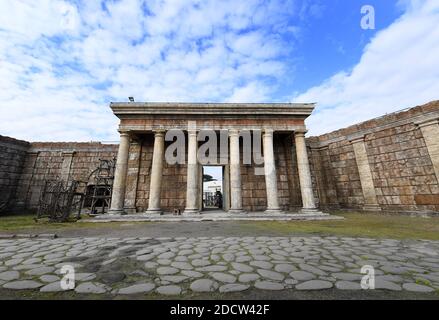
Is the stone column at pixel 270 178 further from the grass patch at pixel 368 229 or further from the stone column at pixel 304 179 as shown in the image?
the grass patch at pixel 368 229

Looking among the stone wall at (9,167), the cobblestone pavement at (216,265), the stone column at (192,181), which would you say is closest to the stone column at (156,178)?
the stone column at (192,181)

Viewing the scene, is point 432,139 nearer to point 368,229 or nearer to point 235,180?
point 368,229

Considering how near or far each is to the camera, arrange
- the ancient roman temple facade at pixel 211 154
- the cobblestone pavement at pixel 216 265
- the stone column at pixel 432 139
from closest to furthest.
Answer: the cobblestone pavement at pixel 216 265 < the stone column at pixel 432 139 < the ancient roman temple facade at pixel 211 154

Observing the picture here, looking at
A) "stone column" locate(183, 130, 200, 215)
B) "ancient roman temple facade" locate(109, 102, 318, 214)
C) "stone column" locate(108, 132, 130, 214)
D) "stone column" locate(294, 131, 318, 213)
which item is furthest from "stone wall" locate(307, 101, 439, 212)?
"stone column" locate(108, 132, 130, 214)

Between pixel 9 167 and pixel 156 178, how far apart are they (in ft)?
39.7

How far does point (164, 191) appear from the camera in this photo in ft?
42.7

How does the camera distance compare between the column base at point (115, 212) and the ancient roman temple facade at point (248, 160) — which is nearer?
the column base at point (115, 212)

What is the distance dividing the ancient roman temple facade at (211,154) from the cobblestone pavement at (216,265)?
247 inches

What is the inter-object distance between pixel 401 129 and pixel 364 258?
38.1 ft

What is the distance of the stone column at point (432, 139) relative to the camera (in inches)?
384

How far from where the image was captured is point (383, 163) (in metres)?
11.6

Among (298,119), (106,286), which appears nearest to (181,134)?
(298,119)

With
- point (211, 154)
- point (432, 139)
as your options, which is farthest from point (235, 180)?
point (432, 139)
